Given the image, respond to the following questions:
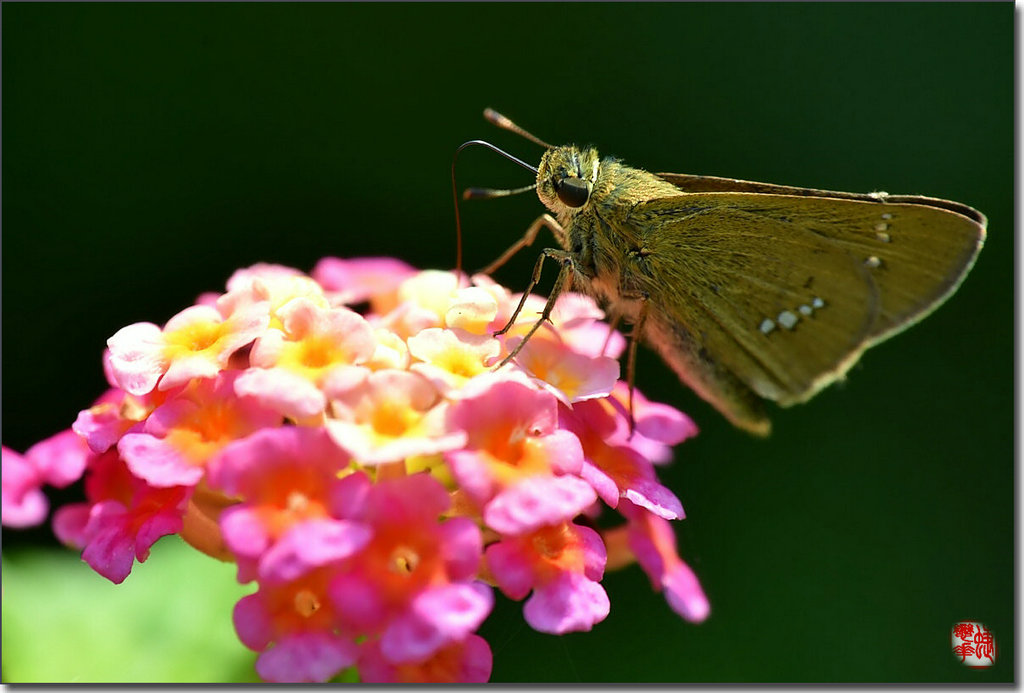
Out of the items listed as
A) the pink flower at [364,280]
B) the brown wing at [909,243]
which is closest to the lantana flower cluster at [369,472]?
the pink flower at [364,280]

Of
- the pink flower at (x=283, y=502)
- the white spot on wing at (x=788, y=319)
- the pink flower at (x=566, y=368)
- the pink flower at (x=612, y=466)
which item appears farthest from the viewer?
the white spot on wing at (x=788, y=319)

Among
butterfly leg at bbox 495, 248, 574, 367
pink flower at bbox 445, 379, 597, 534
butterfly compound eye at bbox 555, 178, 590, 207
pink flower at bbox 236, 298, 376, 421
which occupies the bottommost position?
pink flower at bbox 445, 379, 597, 534

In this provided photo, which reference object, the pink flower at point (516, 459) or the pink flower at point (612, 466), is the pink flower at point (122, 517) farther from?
the pink flower at point (612, 466)

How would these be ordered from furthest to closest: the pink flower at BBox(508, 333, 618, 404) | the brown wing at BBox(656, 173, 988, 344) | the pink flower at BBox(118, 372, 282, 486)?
1. the brown wing at BBox(656, 173, 988, 344)
2. the pink flower at BBox(508, 333, 618, 404)
3. the pink flower at BBox(118, 372, 282, 486)

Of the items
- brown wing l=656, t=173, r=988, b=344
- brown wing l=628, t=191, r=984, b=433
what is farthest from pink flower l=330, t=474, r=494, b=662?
brown wing l=656, t=173, r=988, b=344

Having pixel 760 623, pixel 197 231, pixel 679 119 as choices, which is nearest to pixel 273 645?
pixel 760 623

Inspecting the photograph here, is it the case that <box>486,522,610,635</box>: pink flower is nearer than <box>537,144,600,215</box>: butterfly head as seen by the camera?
Yes

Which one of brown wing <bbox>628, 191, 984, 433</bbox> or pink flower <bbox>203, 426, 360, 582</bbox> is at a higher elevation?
brown wing <bbox>628, 191, 984, 433</bbox>

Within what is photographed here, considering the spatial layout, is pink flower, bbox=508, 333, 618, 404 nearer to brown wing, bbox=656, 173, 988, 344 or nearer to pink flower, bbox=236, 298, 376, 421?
pink flower, bbox=236, 298, 376, 421

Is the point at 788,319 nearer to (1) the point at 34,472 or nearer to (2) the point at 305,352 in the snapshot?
(2) the point at 305,352
